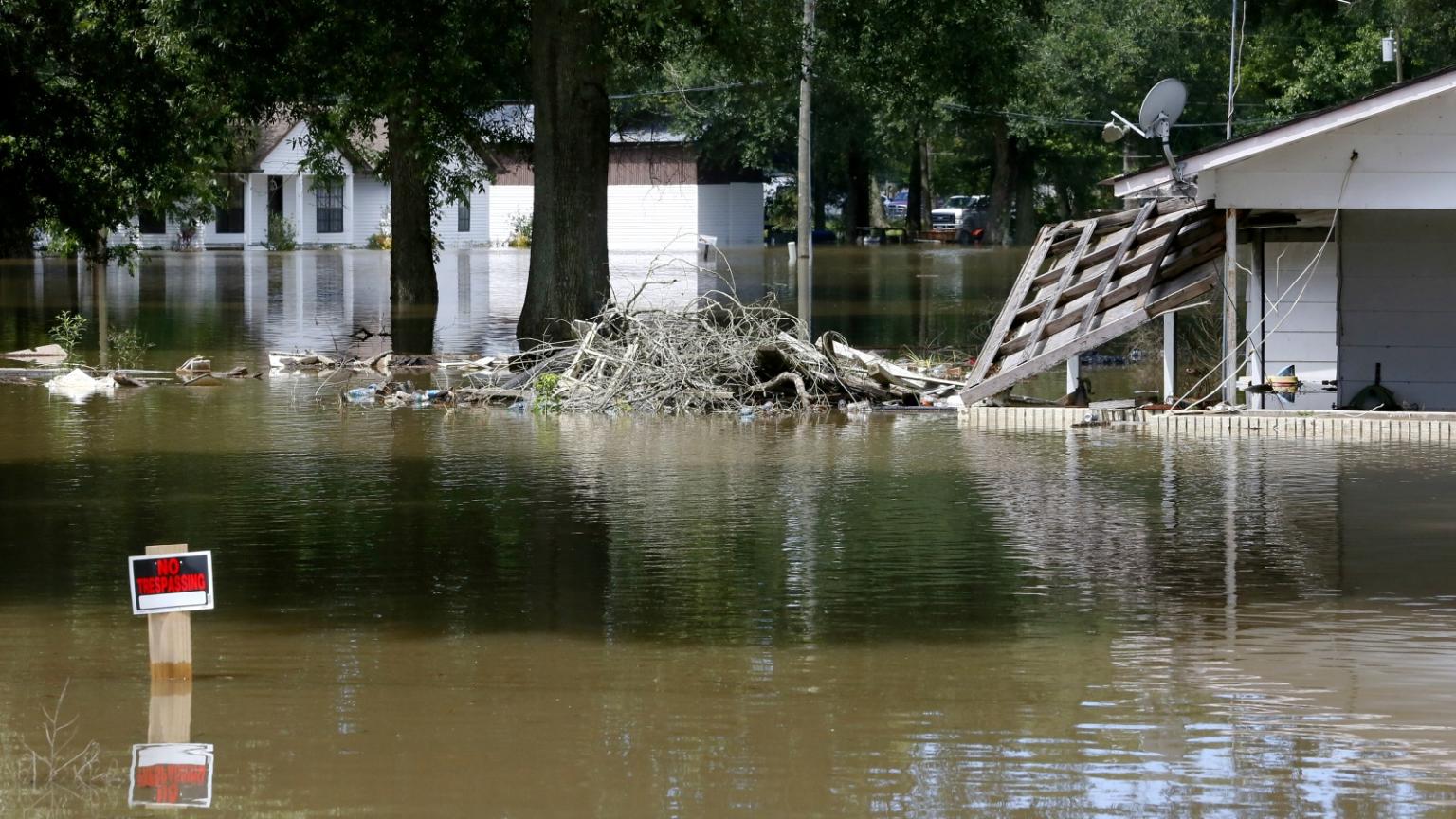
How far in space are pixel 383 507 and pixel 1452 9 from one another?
2907cm

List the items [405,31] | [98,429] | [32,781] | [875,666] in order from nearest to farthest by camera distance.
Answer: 1. [32,781]
2. [875,666]
3. [98,429]
4. [405,31]

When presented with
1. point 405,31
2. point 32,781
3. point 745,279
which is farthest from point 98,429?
point 745,279

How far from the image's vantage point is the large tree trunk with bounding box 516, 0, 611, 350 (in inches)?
790

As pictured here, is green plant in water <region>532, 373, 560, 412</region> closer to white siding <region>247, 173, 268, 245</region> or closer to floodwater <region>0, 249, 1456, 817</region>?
floodwater <region>0, 249, 1456, 817</region>

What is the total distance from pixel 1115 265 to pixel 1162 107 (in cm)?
174

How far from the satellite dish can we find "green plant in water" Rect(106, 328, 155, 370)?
39.2 ft

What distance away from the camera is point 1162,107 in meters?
17.2

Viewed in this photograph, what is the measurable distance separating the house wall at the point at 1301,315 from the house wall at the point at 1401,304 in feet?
0.48

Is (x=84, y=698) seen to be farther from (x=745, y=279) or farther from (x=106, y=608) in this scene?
(x=745, y=279)

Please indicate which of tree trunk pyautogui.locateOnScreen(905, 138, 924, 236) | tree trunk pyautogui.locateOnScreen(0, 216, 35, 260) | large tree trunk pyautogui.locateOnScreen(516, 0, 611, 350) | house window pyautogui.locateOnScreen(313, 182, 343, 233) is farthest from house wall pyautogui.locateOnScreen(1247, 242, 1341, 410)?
tree trunk pyautogui.locateOnScreen(905, 138, 924, 236)

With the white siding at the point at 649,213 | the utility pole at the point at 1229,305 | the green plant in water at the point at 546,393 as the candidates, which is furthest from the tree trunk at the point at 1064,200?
the green plant in water at the point at 546,393

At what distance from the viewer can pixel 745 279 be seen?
4062cm

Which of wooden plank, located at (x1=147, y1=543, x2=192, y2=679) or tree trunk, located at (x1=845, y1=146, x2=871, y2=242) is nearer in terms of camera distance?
wooden plank, located at (x1=147, y1=543, x2=192, y2=679)

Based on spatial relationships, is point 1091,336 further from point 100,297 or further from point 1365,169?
point 100,297
